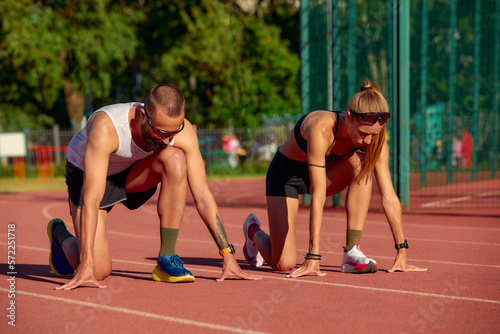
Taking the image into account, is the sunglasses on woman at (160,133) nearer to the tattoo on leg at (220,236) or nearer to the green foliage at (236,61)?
the tattoo on leg at (220,236)

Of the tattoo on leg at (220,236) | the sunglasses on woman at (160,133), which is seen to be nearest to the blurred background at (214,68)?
the tattoo on leg at (220,236)

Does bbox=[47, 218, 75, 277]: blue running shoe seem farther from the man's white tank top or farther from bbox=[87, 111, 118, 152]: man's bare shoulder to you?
bbox=[87, 111, 118, 152]: man's bare shoulder

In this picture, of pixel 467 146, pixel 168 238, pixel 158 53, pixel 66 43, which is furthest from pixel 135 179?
pixel 158 53

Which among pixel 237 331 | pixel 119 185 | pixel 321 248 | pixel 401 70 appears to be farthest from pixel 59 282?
pixel 401 70

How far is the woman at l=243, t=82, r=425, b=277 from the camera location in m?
4.90

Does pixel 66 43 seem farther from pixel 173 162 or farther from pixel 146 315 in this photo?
pixel 146 315

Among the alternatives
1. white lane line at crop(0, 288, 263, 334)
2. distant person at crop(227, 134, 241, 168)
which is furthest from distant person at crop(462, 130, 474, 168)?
white lane line at crop(0, 288, 263, 334)

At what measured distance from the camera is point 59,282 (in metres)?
5.16

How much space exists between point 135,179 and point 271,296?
1.49 m

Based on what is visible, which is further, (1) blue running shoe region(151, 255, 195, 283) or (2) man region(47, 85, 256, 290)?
(1) blue running shoe region(151, 255, 195, 283)

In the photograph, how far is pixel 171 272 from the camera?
5.01 metres

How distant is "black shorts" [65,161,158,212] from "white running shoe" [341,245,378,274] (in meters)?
1.73

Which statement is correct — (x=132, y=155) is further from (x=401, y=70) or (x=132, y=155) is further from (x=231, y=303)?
(x=401, y=70)

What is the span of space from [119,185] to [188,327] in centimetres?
185
